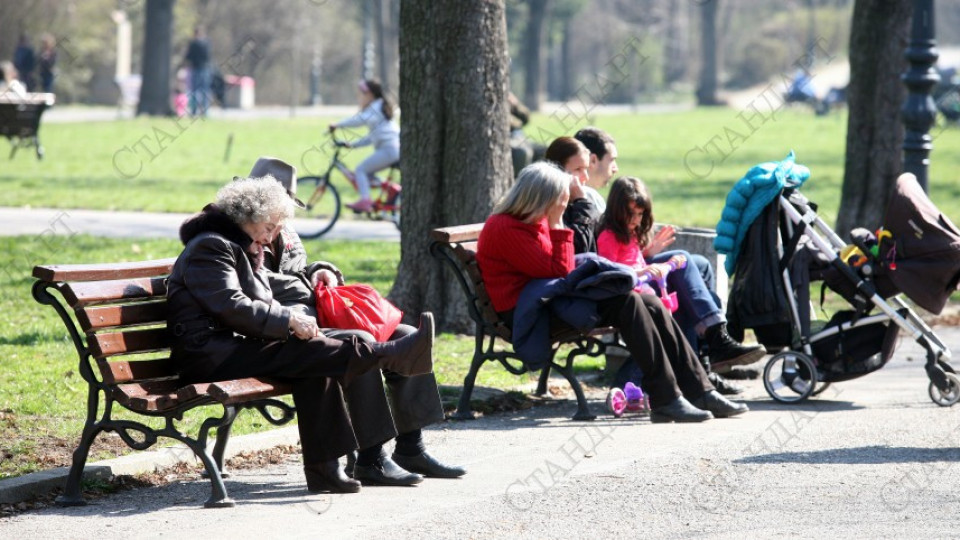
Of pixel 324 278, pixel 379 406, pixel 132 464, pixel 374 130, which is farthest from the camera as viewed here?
pixel 374 130

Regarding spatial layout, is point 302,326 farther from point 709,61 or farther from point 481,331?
point 709,61

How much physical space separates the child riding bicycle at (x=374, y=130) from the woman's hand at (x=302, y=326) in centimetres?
920

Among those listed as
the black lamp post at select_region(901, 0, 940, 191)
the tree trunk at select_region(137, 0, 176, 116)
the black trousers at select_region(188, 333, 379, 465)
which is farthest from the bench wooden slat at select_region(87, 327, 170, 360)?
the tree trunk at select_region(137, 0, 176, 116)

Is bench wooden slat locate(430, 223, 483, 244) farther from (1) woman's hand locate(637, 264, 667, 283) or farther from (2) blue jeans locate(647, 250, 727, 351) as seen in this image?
(2) blue jeans locate(647, 250, 727, 351)

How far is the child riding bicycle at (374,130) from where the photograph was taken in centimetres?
1537

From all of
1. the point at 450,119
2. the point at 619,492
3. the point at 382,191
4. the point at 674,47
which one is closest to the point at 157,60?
the point at 382,191

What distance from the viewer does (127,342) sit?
612 centimetres

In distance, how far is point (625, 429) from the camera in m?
7.52

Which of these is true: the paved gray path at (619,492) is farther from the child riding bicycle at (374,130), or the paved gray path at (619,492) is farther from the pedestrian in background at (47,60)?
the pedestrian in background at (47,60)

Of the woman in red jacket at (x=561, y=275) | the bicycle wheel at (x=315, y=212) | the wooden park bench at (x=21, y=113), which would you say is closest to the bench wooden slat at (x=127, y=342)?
the woman in red jacket at (x=561, y=275)

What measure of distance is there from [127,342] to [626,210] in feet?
9.86

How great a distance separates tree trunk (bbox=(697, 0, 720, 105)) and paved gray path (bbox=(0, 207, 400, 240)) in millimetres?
48724

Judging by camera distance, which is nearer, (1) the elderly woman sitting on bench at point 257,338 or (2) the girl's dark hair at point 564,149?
(1) the elderly woman sitting on bench at point 257,338

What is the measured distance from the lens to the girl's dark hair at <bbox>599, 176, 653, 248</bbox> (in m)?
8.00
